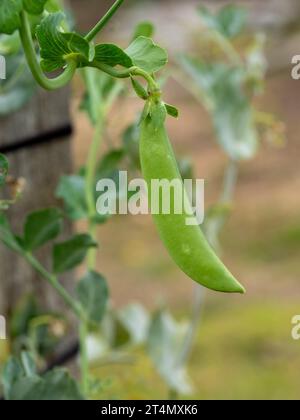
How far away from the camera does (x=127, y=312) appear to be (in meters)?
0.99

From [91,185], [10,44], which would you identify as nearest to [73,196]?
[91,185]

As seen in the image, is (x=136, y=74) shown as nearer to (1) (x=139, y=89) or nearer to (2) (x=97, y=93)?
(1) (x=139, y=89)

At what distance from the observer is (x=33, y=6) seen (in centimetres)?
43

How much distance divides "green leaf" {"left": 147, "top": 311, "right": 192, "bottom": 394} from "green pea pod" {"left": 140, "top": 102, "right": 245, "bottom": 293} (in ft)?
1.63

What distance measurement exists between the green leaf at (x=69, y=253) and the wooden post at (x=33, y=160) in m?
0.19

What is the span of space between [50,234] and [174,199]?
25 cm

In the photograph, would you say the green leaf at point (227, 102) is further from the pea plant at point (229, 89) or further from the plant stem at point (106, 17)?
the plant stem at point (106, 17)

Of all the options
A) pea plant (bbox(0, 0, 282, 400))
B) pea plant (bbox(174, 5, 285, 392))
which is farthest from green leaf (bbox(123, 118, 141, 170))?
pea plant (bbox(174, 5, 285, 392))

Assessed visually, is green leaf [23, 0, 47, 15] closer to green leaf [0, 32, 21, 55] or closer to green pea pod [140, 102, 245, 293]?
green pea pod [140, 102, 245, 293]

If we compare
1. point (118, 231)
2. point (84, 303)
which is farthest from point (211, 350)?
point (84, 303)

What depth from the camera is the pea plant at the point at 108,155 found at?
16.4 inches

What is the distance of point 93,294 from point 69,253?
46 mm

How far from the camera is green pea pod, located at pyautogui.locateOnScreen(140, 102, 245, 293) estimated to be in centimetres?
42

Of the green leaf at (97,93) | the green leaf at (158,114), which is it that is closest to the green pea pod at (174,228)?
the green leaf at (158,114)
